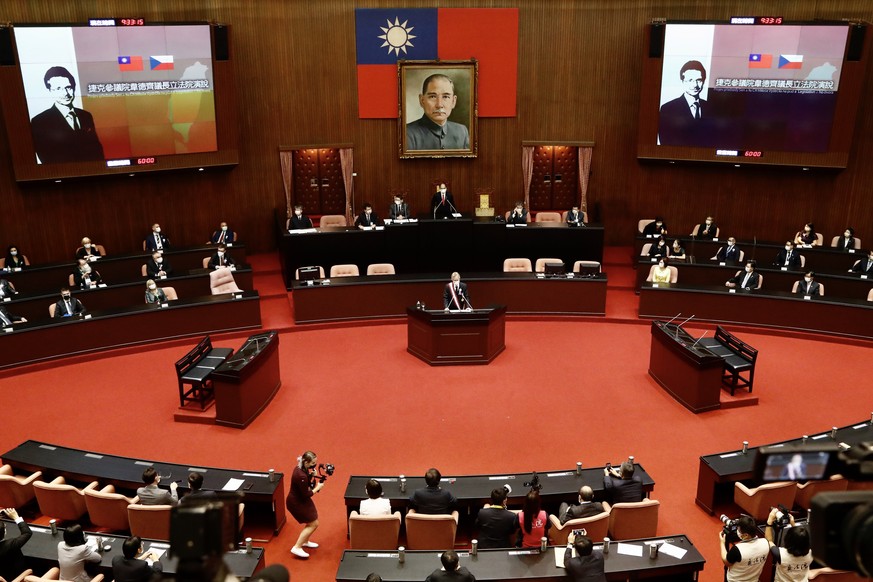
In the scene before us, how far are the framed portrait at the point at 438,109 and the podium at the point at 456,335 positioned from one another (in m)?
5.93

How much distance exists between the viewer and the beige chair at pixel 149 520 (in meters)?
7.18

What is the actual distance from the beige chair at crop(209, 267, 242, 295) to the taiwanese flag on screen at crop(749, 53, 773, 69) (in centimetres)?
1047

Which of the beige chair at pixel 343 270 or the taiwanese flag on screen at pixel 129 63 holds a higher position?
the taiwanese flag on screen at pixel 129 63

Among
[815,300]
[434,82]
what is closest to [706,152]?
[815,300]

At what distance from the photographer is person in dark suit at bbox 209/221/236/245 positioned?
51.7 feet

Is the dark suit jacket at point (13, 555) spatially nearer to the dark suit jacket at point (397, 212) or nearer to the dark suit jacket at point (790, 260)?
the dark suit jacket at point (397, 212)

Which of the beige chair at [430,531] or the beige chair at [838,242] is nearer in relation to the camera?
the beige chair at [430,531]

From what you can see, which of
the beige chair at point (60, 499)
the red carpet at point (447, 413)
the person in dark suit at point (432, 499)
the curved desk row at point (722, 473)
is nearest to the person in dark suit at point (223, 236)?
the red carpet at point (447, 413)

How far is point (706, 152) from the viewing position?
16.2 m

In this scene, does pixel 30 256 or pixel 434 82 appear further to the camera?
pixel 434 82

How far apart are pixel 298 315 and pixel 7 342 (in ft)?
14.1

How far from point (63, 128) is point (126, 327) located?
4310mm

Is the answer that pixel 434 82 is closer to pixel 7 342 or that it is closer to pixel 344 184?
pixel 344 184

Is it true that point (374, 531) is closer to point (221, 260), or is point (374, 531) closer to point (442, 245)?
point (221, 260)
